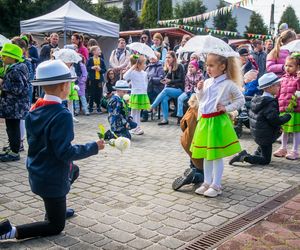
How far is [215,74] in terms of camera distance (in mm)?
4820

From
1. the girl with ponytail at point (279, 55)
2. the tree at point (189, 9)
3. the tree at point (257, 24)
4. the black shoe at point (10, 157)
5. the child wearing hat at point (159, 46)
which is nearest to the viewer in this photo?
the black shoe at point (10, 157)

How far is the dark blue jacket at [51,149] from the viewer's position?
10.7 feet

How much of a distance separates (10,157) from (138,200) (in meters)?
2.79

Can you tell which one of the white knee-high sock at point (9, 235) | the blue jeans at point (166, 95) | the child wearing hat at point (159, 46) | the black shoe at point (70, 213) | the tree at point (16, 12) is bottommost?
the black shoe at point (70, 213)

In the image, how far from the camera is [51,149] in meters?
3.38

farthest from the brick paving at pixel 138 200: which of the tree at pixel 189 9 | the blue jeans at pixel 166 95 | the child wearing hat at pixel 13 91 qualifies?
the tree at pixel 189 9

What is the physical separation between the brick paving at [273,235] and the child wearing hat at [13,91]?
4132 millimetres

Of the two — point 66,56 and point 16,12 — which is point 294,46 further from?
point 16,12

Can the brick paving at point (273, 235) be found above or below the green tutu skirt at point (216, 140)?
below

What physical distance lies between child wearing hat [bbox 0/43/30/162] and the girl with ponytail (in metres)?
4.88

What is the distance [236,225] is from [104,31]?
1274cm

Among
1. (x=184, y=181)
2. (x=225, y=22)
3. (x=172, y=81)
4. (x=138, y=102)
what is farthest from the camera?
(x=225, y=22)

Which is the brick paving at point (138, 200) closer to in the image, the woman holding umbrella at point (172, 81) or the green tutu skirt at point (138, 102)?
the green tutu skirt at point (138, 102)

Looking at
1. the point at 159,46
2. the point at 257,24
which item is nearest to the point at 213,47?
the point at 159,46
